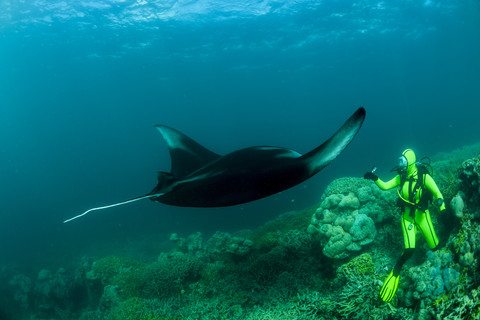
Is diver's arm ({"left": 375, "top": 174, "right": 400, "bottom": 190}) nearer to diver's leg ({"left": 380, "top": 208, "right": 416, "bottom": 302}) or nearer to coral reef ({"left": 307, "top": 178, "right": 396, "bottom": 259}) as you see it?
diver's leg ({"left": 380, "top": 208, "right": 416, "bottom": 302})

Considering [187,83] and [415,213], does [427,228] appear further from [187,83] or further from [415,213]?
[187,83]

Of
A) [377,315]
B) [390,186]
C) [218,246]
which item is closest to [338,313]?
[377,315]

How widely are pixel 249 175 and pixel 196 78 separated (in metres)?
44.8

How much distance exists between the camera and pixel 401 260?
4453 millimetres

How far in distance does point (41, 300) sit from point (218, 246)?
34.8 ft

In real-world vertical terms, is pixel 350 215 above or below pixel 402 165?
below

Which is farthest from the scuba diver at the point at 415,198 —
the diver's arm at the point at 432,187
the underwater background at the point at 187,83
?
the underwater background at the point at 187,83

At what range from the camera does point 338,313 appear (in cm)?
405

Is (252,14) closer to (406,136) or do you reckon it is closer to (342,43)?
(342,43)

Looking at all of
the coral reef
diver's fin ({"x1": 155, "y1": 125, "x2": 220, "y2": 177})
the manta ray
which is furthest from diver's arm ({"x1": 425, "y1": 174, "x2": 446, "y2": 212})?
diver's fin ({"x1": 155, "y1": 125, "x2": 220, "y2": 177})

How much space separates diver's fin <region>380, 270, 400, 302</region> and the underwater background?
0.27 metres

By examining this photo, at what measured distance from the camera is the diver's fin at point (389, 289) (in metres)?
3.89

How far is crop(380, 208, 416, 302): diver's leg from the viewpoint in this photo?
3922 millimetres

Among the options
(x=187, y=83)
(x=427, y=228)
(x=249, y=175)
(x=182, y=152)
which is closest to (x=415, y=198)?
(x=427, y=228)
